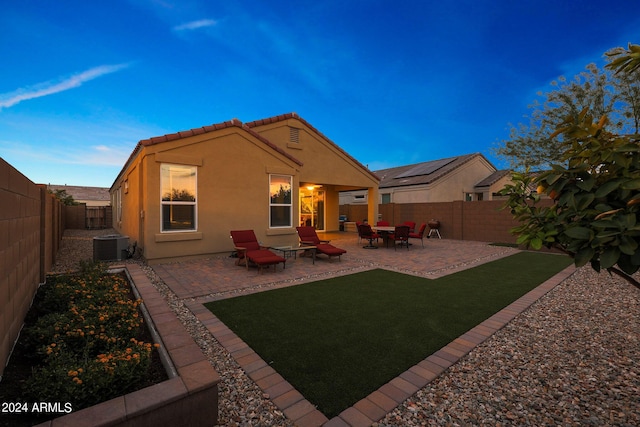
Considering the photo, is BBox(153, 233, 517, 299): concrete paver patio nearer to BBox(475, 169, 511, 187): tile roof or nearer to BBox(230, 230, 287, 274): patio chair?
BBox(230, 230, 287, 274): patio chair

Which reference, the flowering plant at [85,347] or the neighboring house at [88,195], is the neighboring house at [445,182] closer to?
the flowering plant at [85,347]

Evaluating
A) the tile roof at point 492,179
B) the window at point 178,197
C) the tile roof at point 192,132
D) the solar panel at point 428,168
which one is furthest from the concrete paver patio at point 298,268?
the tile roof at point 492,179

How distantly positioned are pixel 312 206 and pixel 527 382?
17641 mm

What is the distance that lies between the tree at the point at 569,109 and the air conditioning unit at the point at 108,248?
15.2m

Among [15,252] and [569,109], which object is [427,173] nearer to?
[569,109]

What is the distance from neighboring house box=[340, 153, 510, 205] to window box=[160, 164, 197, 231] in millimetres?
16064

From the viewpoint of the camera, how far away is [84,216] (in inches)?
981

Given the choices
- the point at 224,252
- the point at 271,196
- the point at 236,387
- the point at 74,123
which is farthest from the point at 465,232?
the point at 74,123

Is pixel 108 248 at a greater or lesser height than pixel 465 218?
lesser

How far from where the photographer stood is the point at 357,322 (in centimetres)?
452

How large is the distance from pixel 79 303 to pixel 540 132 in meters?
17.7

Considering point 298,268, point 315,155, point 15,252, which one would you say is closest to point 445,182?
point 315,155

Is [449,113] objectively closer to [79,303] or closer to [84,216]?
[84,216]

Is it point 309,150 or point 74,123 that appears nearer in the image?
point 309,150
